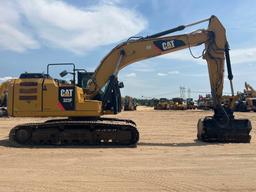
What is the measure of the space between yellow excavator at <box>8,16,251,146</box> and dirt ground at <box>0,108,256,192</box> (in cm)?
90

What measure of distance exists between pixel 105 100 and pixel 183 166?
647 centimetres

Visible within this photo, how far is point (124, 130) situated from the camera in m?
16.4

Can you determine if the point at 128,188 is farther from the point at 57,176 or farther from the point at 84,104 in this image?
the point at 84,104

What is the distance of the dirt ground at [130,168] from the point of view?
361 inches

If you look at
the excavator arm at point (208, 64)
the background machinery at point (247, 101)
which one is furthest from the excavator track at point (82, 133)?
the background machinery at point (247, 101)

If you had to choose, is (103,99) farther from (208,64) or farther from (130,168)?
(130,168)

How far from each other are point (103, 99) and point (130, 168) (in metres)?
6.42

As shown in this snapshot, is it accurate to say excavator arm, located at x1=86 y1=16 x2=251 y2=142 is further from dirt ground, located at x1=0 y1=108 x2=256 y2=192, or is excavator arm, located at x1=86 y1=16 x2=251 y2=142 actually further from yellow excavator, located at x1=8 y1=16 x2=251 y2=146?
dirt ground, located at x1=0 y1=108 x2=256 y2=192

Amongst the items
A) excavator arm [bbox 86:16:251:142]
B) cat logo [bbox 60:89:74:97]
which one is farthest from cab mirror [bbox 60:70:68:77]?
excavator arm [bbox 86:16:251:142]

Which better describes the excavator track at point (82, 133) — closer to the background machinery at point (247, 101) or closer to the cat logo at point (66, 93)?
the cat logo at point (66, 93)

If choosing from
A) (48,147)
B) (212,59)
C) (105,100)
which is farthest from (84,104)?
(212,59)

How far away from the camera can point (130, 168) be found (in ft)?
37.2

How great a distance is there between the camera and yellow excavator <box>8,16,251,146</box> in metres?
16.4

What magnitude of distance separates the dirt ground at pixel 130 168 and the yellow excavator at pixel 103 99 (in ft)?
2.97
